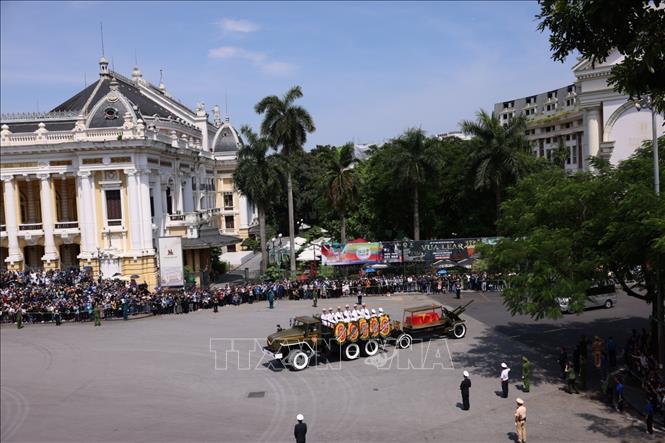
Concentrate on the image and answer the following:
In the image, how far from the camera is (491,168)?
1684 inches

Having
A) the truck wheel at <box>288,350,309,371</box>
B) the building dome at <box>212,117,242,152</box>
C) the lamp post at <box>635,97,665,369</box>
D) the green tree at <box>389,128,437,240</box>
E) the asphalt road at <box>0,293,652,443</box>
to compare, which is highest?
the building dome at <box>212,117,242,152</box>

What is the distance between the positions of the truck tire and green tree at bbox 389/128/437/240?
71.7ft

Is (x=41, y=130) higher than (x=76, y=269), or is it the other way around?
(x=41, y=130)

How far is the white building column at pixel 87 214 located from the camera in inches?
1668

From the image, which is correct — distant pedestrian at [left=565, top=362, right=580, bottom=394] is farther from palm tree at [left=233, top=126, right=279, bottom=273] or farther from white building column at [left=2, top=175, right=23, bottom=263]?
white building column at [left=2, top=175, right=23, bottom=263]

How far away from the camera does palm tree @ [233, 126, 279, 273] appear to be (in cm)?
4491

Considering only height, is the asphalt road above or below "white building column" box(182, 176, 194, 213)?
below

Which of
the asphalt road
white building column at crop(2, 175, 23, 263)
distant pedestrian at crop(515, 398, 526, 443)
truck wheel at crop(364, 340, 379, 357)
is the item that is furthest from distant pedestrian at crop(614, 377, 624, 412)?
white building column at crop(2, 175, 23, 263)

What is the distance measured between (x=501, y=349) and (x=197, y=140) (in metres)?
46.2

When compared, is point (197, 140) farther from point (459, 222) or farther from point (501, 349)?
point (501, 349)

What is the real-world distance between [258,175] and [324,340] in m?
25.5

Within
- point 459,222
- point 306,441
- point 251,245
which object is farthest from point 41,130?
point 306,441

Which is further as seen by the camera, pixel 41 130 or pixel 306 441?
pixel 41 130

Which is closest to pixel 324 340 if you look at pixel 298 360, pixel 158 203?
pixel 298 360
